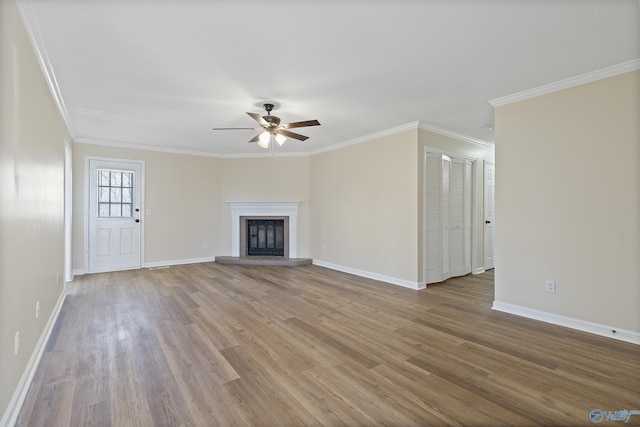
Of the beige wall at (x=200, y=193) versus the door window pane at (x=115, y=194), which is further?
the beige wall at (x=200, y=193)

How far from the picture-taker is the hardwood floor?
1697mm

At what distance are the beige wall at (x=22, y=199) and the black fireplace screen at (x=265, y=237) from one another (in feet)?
13.1

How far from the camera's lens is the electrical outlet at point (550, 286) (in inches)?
120

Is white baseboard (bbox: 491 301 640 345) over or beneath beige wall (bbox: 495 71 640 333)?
beneath

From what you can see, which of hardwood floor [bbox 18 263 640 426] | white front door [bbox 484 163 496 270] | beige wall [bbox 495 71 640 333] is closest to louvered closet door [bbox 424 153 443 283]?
hardwood floor [bbox 18 263 640 426]

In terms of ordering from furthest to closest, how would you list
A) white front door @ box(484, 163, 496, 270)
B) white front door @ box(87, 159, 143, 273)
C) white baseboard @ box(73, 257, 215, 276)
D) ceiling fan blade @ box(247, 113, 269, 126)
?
white front door @ box(484, 163, 496, 270) → white front door @ box(87, 159, 143, 273) → white baseboard @ box(73, 257, 215, 276) → ceiling fan blade @ box(247, 113, 269, 126)

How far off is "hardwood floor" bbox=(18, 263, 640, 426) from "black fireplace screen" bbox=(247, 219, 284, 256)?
A: 2.86 meters

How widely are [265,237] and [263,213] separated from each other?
0.59 meters

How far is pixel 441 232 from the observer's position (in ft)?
15.5

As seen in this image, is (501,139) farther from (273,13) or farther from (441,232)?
(273,13)

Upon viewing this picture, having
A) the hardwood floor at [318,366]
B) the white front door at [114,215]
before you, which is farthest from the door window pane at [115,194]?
the hardwood floor at [318,366]

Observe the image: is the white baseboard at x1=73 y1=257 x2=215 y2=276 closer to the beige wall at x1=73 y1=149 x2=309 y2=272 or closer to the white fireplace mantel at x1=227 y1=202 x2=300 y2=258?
the beige wall at x1=73 y1=149 x2=309 y2=272

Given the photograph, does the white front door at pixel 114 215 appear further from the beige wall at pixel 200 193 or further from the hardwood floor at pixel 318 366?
the hardwood floor at pixel 318 366

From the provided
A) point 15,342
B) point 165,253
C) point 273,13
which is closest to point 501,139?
point 273,13
